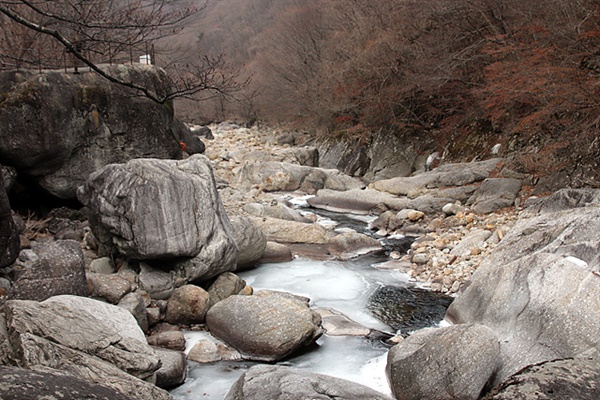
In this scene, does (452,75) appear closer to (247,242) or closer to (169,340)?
(247,242)

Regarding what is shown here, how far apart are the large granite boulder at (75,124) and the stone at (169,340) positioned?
442cm

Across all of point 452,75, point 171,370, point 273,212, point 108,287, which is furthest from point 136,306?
point 452,75

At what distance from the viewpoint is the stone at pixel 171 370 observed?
5457 millimetres

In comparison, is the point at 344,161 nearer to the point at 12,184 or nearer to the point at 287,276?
the point at 287,276

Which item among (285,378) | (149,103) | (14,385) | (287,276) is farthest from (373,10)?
(14,385)

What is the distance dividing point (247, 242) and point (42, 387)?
6.92 meters

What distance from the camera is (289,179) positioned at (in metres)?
17.9

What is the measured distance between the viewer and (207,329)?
270 inches

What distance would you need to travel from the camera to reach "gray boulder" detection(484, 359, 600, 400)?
3.29 meters

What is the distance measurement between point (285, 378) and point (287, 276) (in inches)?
190

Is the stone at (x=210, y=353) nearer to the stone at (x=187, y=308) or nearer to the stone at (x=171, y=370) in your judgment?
the stone at (x=171, y=370)

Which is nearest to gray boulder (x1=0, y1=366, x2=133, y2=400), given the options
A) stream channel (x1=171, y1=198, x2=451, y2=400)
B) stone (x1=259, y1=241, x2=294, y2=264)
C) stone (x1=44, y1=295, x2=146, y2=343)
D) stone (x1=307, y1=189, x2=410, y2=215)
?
stone (x1=44, y1=295, x2=146, y2=343)

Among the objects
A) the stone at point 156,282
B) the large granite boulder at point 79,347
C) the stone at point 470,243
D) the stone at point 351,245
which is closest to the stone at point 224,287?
the stone at point 156,282

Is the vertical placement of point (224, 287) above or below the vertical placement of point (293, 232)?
above
